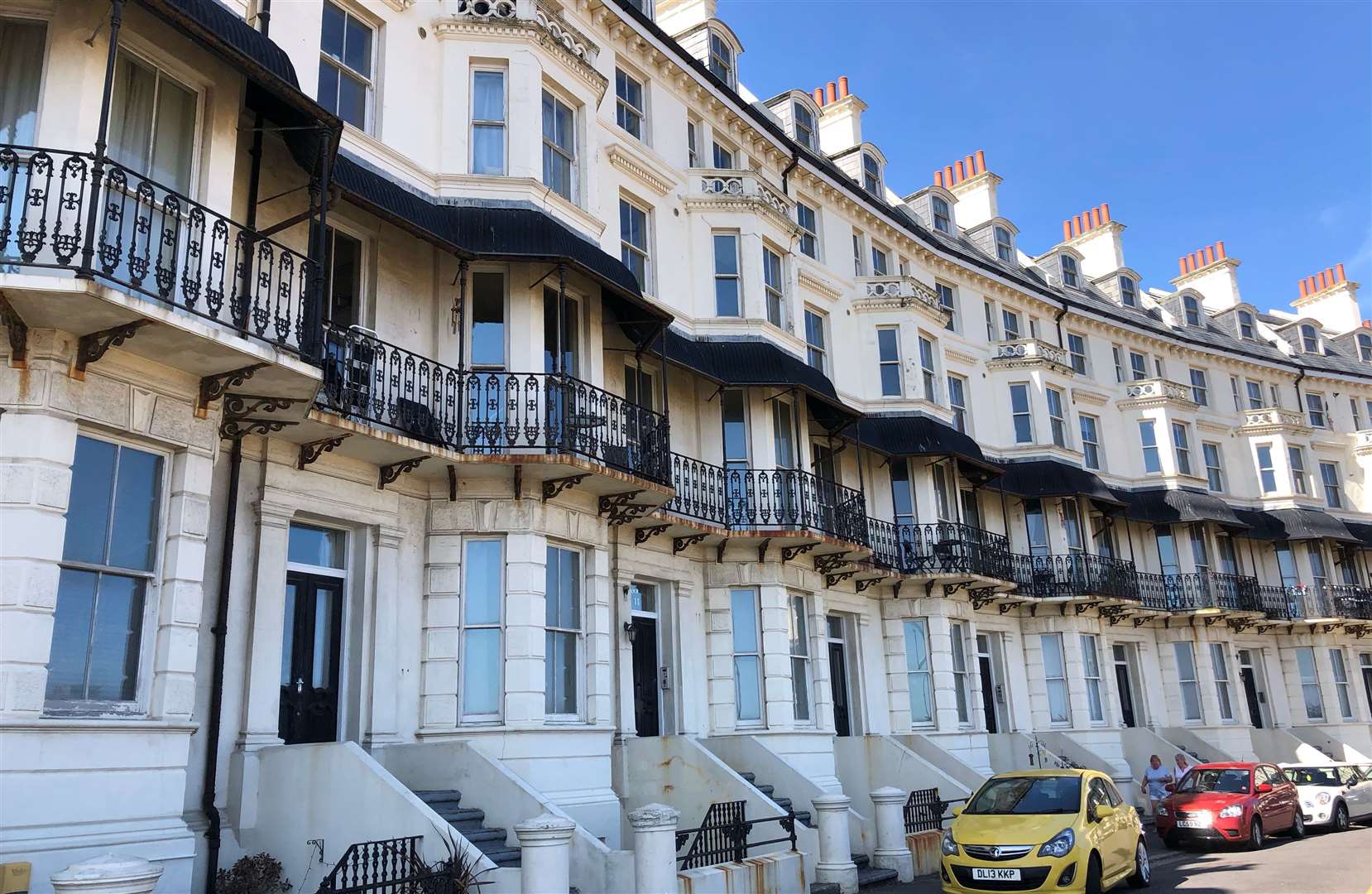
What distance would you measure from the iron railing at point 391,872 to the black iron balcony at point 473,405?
4.80m

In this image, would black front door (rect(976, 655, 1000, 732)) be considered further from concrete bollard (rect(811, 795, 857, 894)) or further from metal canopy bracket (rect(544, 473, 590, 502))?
metal canopy bracket (rect(544, 473, 590, 502))

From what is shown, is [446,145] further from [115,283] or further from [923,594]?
[923,594]

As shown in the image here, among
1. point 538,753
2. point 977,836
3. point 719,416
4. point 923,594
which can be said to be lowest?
point 977,836

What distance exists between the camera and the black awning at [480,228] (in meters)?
12.8

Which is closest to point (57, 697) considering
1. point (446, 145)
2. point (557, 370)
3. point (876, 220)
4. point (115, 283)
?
point (115, 283)

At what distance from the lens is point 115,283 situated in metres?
9.38

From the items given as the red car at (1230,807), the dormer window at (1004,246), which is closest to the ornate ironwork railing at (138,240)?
the red car at (1230,807)

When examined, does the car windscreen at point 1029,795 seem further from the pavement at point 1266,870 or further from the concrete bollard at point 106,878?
the concrete bollard at point 106,878

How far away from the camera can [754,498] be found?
19281 mm

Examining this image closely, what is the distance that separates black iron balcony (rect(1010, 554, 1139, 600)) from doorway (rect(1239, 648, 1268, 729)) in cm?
949

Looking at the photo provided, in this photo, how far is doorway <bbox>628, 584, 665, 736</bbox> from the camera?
58.2 ft

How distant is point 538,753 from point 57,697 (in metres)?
5.82

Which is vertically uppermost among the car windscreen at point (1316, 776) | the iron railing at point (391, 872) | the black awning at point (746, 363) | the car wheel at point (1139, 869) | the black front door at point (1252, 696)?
the black awning at point (746, 363)

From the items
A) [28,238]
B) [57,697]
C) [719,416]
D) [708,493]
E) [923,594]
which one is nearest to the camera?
[28,238]
